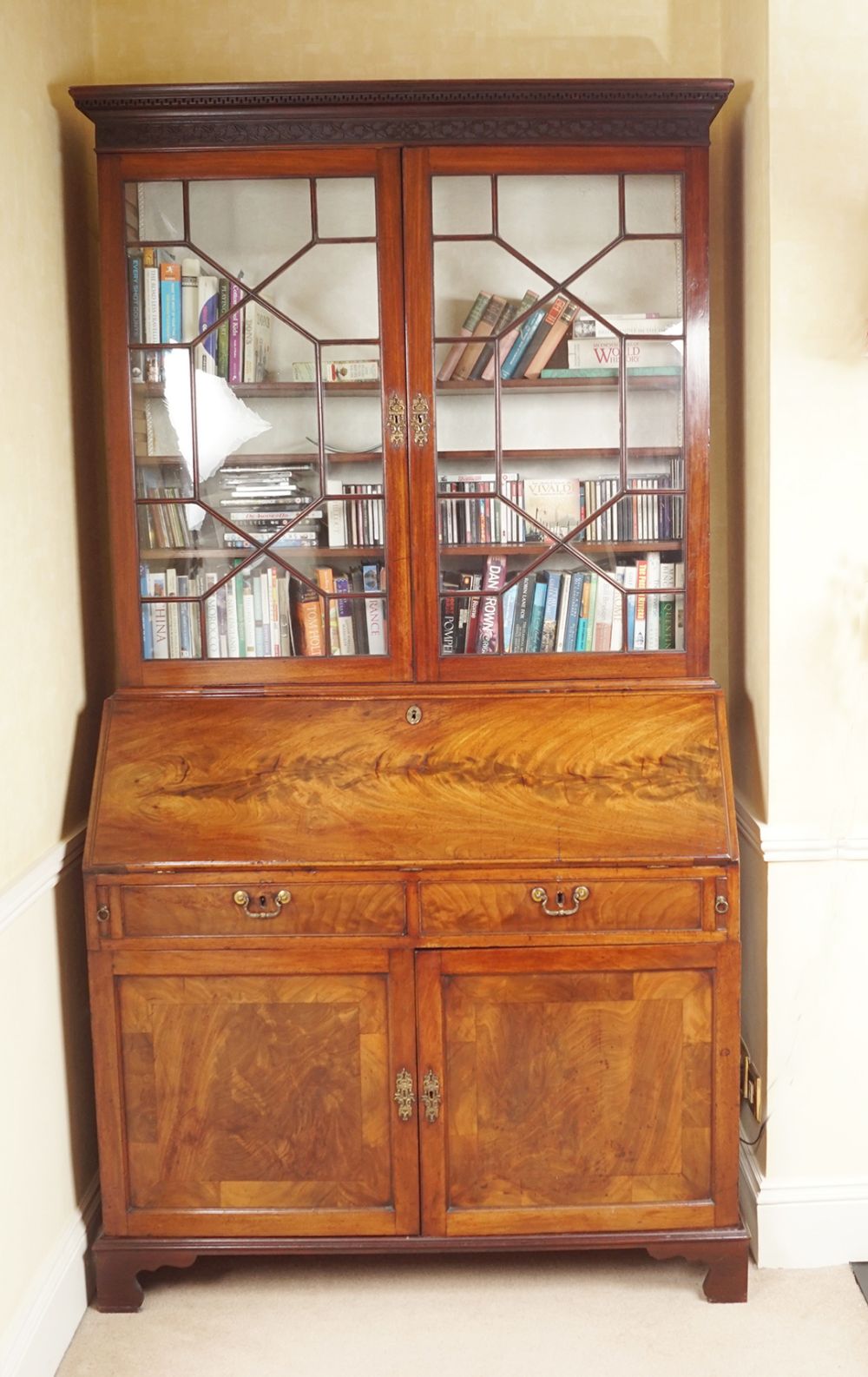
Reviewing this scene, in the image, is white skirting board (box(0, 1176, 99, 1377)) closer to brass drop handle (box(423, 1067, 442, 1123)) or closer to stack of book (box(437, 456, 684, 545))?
brass drop handle (box(423, 1067, 442, 1123))

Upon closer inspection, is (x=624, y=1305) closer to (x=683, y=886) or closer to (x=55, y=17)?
(x=683, y=886)

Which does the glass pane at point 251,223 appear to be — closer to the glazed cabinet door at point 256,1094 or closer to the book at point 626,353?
the book at point 626,353

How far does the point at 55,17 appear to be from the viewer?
227cm

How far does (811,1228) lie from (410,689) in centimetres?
134

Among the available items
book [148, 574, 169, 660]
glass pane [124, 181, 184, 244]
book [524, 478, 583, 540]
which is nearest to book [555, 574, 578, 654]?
book [524, 478, 583, 540]

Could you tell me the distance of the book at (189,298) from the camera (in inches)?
87.4

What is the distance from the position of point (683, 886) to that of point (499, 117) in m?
1.48

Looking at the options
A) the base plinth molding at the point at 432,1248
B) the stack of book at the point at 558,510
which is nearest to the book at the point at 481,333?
the stack of book at the point at 558,510

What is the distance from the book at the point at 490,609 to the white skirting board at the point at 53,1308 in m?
1.36

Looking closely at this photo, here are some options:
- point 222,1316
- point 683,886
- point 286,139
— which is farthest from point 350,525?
point 222,1316

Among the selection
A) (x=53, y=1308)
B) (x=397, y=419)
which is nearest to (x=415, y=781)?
(x=397, y=419)

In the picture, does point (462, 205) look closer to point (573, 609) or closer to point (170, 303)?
point (170, 303)

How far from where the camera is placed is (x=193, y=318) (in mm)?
2236

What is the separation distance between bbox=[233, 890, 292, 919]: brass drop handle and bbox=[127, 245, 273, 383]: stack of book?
39.1 inches
